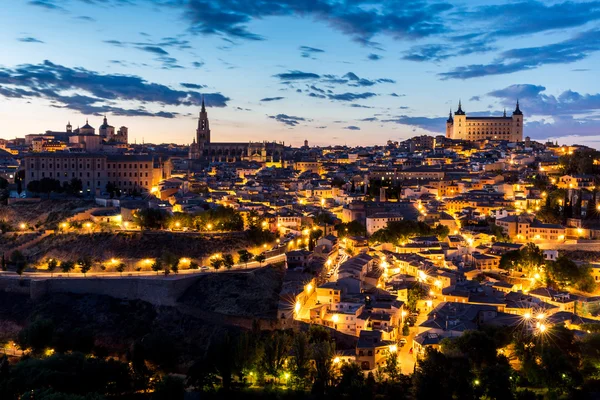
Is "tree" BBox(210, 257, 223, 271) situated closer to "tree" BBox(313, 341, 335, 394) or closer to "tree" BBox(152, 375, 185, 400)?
"tree" BBox(313, 341, 335, 394)

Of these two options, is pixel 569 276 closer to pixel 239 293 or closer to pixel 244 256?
pixel 239 293

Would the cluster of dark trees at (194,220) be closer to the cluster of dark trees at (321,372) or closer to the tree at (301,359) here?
the cluster of dark trees at (321,372)

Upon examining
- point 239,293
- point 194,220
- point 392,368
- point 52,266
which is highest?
point 194,220

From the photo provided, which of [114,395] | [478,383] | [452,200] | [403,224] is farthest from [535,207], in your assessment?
[114,395]

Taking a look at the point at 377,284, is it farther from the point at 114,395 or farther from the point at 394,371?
the point at 114,395

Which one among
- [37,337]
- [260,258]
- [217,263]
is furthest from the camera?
[260,258]

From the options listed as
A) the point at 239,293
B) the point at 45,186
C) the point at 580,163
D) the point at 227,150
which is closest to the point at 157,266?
the point at 239,293
